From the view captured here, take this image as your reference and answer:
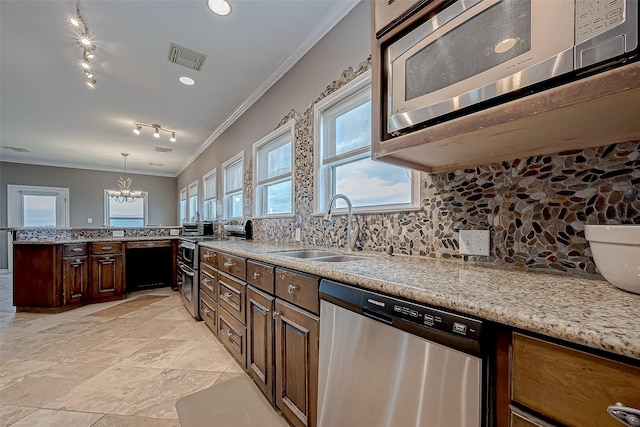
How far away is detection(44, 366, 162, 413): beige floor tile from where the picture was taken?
171cm

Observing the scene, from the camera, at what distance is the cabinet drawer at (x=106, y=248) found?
3.91 meters

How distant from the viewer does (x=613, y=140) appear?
924 mm

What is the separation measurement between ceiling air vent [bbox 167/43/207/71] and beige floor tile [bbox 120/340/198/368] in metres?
2.82

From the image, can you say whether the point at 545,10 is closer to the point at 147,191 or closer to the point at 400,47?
the point at 400,47

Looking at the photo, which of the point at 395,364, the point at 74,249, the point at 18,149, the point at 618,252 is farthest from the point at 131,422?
the point at 18,149

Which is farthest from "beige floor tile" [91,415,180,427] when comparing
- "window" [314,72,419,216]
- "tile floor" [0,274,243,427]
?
"window" [314,72,419,216]

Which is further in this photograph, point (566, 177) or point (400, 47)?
point (400, 47)

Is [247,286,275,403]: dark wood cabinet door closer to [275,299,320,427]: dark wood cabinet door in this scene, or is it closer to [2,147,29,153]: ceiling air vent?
[275,299,320,427]: dark wood cabinet door

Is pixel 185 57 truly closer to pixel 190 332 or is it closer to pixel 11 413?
pixel 190 332

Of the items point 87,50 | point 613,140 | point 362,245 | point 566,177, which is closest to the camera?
point 613,140

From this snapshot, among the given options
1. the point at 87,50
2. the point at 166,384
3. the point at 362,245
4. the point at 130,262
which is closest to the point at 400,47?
the point at 362,245

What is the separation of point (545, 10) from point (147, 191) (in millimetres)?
9971

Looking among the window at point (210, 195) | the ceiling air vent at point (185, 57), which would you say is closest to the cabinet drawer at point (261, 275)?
the ceiling air vent at point (185, 57)

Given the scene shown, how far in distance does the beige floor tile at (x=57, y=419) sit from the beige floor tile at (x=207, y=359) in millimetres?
601
